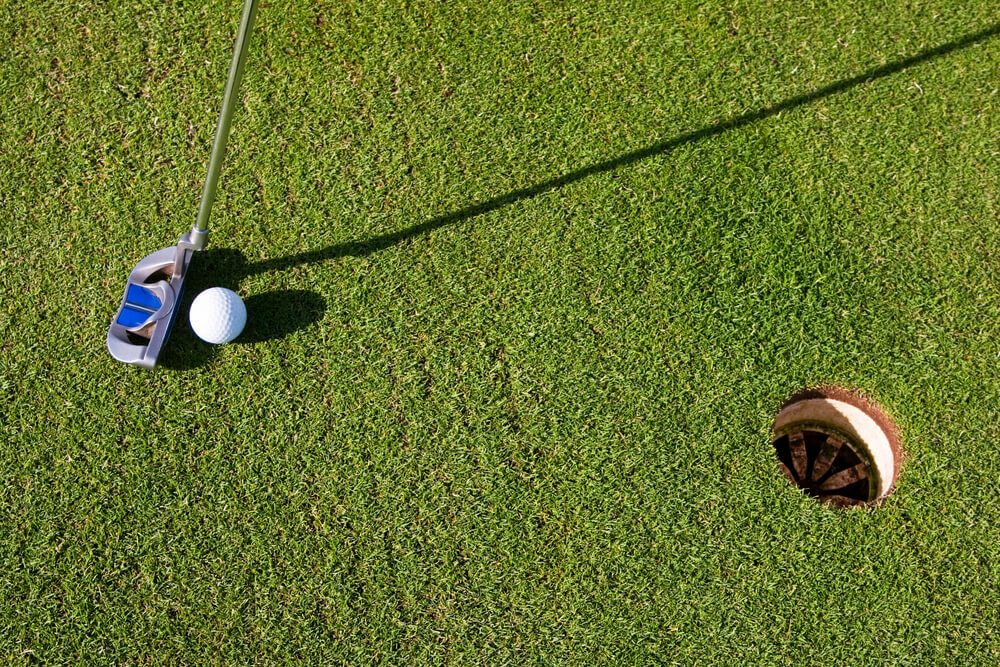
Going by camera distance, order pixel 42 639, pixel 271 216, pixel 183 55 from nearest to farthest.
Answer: pixel 42 639, pixel 271 216, pixel 183 55

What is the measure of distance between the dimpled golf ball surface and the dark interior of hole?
106 inches

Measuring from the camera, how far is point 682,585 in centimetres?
346

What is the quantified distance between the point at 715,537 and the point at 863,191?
78.7 inches

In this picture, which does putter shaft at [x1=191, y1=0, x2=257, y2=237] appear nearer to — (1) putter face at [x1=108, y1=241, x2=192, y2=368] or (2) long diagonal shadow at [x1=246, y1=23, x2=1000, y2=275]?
(1) putter face at [x1=108, y1=241, x2=192, y2=368]

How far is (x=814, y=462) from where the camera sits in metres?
3.87

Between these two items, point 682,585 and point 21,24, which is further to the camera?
point 21,24

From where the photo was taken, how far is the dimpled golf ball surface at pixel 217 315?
345cm

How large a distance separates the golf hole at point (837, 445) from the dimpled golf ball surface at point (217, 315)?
2.65m

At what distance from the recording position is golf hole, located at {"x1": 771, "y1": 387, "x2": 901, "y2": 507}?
374cm

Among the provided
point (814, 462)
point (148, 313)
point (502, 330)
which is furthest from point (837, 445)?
point (148, 313)

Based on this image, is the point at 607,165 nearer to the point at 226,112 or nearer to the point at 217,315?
the point at 226,112

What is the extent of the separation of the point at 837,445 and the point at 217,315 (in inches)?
124

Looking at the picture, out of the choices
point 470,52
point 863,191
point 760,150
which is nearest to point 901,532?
point 863,191

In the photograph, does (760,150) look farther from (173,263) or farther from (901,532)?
(173,263)
